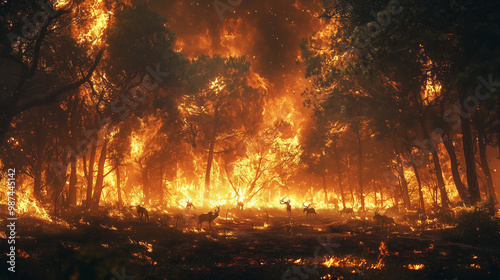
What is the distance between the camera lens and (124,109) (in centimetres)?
2658

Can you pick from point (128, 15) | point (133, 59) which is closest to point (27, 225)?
point (133, 59)

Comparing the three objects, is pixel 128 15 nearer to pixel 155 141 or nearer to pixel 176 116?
pixel 176 116

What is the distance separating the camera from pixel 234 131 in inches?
1710

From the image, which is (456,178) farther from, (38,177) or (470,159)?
(38,177)

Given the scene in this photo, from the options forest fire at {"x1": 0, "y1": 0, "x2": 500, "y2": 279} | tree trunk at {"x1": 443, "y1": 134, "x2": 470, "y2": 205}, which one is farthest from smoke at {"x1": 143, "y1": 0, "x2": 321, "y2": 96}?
tree trunk at {"x1": 443, "y1": 134, "x2": 470, "y2": 205}

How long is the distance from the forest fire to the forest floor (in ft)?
0.20

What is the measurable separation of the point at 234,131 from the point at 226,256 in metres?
32.5

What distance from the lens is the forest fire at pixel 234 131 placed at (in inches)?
437

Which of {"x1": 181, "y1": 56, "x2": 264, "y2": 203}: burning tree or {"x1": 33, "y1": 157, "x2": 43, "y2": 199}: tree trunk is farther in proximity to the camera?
{"x1": 181, "y1": 56, "x2": 264, "y2": 203}: burning tree

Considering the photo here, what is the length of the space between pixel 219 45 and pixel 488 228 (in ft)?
162

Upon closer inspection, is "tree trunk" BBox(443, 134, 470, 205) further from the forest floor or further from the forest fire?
the forest floor

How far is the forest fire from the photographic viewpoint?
1111cm

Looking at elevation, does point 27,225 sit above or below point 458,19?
below

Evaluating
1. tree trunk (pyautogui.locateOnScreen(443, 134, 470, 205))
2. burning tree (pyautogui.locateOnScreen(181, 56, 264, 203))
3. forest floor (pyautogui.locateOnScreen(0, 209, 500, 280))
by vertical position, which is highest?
burning tree (pyautogui.locateOnScreen(181, 56, 264, 203))
